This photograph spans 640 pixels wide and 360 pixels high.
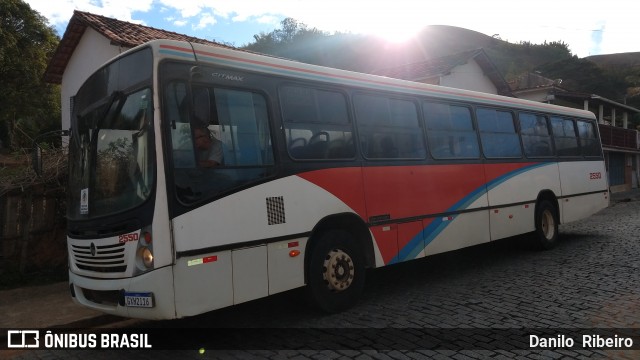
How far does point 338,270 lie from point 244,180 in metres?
1.65

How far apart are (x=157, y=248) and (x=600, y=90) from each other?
7459cm

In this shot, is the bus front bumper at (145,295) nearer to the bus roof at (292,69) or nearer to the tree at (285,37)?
the bus roof at (292,69)

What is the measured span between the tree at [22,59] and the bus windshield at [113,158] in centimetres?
2222

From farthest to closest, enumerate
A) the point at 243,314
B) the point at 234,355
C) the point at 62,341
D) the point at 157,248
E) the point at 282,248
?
the point at 243,314 → the point at 62,341 → the point at 282,248 → the point at 234,355 → the point at 157,248

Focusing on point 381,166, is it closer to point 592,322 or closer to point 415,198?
point 415,198

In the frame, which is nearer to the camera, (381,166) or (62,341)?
(62,341)

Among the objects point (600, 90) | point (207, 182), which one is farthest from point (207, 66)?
point (600, 90)

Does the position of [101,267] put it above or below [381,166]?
below

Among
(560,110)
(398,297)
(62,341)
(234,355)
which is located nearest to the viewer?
(234,355)

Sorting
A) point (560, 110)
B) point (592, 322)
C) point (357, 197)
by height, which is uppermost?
point (560, 110)

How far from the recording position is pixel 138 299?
160 inches

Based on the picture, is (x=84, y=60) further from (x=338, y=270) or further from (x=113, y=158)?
(x=338, y=270)

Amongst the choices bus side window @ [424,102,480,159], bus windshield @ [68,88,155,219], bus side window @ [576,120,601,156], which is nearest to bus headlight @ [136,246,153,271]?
bus windshield @ [68,88,155,219]

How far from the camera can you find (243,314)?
579 cm
